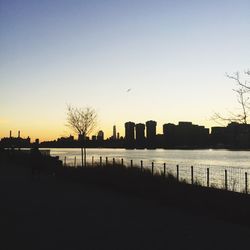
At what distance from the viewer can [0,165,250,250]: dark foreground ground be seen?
8.97 meters

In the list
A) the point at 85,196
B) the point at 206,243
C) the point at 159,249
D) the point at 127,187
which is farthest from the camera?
the point at 127,187

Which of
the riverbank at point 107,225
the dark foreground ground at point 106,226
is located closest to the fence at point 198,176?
the riverbank at point 107,225

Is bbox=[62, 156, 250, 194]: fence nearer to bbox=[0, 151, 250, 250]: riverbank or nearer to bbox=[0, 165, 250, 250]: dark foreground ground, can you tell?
bbox=[0, 151, 250, 250]: riverbank

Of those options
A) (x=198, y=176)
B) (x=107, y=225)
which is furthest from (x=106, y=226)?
(x=198, y=176)

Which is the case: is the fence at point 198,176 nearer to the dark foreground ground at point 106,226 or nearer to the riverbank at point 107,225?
the riverbank at point 107,225

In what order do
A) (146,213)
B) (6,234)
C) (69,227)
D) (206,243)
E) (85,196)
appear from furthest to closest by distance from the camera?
(85,196) → (146,213) → (69,227) → (6,234) → (206,243)

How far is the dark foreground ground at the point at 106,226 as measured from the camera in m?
8.97

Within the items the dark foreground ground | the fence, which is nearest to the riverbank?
the dark foreground ground

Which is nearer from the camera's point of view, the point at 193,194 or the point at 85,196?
the point at 193,194

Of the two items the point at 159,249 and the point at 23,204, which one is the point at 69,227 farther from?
the point at 23,204

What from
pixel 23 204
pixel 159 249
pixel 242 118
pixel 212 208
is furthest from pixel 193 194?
pixel 159 249

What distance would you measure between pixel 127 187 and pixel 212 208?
5748 mm

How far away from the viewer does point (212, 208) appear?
13570mm

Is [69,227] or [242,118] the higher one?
[242,118]
